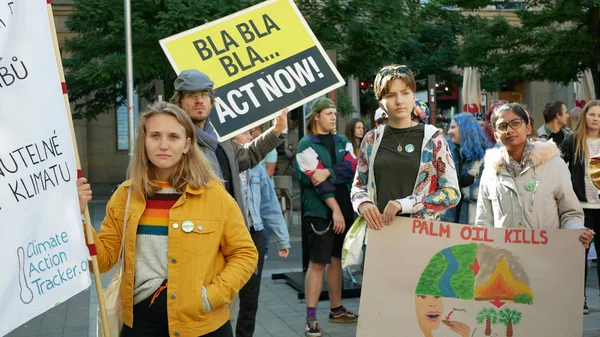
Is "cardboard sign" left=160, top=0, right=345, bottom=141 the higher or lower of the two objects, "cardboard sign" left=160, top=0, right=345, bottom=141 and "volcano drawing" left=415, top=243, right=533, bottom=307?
the higher

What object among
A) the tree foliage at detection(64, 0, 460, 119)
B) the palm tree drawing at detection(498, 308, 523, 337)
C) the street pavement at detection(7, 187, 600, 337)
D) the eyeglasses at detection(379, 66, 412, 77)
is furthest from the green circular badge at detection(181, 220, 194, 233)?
the tree foliage at detection(64, 0, 460, 119)

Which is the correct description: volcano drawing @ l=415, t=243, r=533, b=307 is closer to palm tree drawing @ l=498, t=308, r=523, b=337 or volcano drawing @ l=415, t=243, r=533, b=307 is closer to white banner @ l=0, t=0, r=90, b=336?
palm tree drawing @ l=498, t=308, r=523, b=337

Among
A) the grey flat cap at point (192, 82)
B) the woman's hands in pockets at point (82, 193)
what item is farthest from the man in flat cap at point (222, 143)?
the woman's hands in pockets at point (82, 193)

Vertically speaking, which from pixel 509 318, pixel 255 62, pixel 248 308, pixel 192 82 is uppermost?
pixel 255 62

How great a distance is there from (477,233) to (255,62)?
81.4 inches

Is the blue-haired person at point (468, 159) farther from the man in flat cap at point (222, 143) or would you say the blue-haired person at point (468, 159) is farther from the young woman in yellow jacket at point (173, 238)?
the young woman in yellow jacket at point (173, 238)

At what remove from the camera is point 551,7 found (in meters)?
16.8

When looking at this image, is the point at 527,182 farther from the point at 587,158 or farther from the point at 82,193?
the point at 82,193

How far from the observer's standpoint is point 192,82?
4320 mm

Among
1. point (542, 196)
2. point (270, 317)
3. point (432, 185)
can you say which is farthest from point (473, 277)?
point (270, 317)

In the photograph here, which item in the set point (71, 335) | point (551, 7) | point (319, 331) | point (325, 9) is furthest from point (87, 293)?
point (551, 7)

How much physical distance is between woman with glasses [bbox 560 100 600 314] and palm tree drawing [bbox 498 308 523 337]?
119 inches

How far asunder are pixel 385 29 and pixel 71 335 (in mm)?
10234

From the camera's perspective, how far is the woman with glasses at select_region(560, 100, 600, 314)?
6.94m
